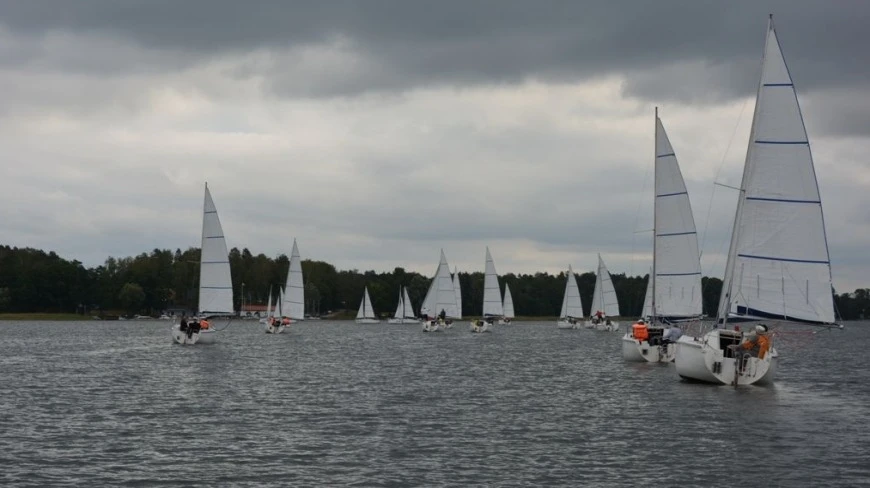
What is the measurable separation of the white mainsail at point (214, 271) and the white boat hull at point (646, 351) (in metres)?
31.0

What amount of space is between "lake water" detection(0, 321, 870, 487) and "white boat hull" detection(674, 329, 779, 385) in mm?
581

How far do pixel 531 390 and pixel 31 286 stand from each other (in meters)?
167

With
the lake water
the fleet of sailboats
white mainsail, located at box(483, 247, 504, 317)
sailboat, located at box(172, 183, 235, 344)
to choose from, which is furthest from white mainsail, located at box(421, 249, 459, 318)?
the fleet of sailboats

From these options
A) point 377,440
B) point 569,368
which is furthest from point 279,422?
point 569,368

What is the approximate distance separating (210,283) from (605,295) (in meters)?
77.5

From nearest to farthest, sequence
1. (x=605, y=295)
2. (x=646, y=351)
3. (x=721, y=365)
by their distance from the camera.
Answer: (x=721, y=365) < (x=646, y=351) < (x=605, y=295)

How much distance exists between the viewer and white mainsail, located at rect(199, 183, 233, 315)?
79062 mm

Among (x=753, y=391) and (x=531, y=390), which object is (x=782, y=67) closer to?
(x=753, y=391)

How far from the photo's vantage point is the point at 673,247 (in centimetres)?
6019

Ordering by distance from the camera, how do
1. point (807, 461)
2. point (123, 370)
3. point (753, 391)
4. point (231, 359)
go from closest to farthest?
point (807, 461) < point (753, 391) < point (123, 370) < point (231, 359)

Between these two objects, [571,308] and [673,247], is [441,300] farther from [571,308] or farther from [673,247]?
[673,247]

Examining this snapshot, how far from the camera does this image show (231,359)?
63500 mm

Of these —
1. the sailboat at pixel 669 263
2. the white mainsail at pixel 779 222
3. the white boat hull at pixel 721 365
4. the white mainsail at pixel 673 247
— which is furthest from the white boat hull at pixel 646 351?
the white mainsail at pixel 779 222

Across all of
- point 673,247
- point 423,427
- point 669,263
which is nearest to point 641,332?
point 669,263
